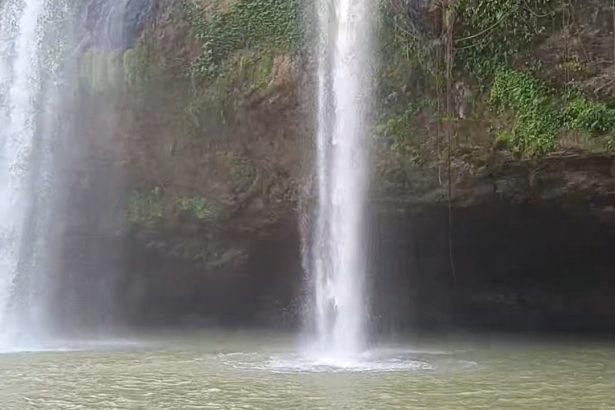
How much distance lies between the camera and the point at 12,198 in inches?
475

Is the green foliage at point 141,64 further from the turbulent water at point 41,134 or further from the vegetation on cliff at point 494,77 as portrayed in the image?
the vegetation on cliff at point 494,77

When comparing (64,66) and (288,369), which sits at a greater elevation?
(64,66)

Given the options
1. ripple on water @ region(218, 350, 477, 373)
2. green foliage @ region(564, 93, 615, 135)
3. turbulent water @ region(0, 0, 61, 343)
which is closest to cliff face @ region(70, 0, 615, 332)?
green foliage @ region(564, 93, 615, 135)

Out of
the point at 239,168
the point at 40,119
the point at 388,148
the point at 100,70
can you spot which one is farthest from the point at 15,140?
the point at 388,148

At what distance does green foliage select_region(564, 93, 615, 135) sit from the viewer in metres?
9.28

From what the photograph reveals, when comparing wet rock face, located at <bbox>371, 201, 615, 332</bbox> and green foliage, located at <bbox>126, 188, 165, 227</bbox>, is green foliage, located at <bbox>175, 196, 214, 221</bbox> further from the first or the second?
wet rock face, located at <bbox>371, 201, 615, 332</bbox>

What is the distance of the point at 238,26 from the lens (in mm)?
11328

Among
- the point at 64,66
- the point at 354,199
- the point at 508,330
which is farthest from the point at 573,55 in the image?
the point at 64,66

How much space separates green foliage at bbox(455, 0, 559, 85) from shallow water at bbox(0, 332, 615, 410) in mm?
3234

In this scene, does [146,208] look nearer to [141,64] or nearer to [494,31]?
[141,64]

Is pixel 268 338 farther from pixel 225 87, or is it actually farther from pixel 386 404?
pixel 386 404

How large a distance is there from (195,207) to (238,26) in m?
2.51

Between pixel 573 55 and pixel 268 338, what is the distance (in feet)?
17.0

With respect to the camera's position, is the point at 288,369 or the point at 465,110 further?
the point at 465,110
